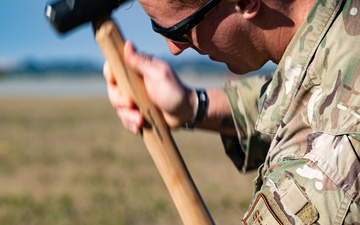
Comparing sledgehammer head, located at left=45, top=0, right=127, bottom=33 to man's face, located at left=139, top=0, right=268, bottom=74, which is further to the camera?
sledgehammer head, located at left=45, top=0, right=127, bottom=33

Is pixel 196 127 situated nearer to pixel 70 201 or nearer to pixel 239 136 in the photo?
pixel 239 136

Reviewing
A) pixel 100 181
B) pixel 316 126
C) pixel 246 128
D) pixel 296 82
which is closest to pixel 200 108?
pixel 246 128

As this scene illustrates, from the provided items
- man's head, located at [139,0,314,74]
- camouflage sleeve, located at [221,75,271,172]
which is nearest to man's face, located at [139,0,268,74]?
man's head, located at [139,0,314,74]

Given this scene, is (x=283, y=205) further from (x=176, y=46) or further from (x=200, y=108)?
(x=200, y=108)

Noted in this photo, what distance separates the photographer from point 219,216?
6.57 metres

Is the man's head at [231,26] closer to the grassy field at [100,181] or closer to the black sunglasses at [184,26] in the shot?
the black sunglasses at [184,26]

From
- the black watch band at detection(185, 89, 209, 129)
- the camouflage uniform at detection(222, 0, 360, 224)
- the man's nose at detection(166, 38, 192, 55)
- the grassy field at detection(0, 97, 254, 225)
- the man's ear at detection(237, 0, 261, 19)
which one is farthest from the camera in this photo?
the grassy field at detection(0, 97, 254, 225)

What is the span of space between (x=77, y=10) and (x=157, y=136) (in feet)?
1.41

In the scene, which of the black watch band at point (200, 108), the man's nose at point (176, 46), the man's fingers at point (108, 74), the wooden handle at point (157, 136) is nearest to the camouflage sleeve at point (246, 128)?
the black watch band at point (200, 108)

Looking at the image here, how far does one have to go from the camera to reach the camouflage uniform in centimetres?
172

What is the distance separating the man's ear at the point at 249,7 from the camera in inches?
77.2

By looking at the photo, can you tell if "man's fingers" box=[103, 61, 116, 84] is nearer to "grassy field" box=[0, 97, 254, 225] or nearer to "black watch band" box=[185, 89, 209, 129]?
"black watch band" box=[185, 89, 209, 129]

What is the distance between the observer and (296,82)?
1.96m

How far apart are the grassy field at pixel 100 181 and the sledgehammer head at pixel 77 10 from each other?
3958 mm
